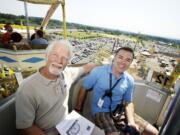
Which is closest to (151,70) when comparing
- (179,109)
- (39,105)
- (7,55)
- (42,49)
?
(39,105)

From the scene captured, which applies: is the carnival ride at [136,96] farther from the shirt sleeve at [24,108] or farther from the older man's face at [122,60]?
the older man's face at [122,60]

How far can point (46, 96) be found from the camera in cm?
120

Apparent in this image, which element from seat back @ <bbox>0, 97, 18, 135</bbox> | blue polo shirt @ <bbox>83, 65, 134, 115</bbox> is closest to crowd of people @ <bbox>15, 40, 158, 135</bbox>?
blue polo shirt @ <bbox>83, 65, 134, 115</bbox>

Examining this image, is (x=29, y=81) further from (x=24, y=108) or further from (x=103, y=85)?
(x=103, y=85)

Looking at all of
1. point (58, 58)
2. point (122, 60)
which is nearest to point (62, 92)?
point (58, 58)

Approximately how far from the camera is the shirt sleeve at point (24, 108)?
3.51ft

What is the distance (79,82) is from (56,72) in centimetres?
62

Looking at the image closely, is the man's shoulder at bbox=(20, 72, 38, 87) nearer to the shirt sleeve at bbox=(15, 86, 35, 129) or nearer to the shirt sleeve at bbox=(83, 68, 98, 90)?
the shirt sleeve at bbox=(15, 86, 35, 129)

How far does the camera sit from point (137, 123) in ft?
5.86

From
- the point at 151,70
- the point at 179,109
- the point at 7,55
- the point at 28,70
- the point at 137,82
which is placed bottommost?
the point at 28,70

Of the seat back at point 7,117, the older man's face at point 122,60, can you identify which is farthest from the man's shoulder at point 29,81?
the older man's face at point 122,60

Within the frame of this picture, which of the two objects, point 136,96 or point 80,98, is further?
point 136,96

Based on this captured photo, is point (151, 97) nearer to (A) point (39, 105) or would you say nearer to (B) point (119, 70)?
(B) point (119, 70)

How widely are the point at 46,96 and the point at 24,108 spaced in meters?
0.18
